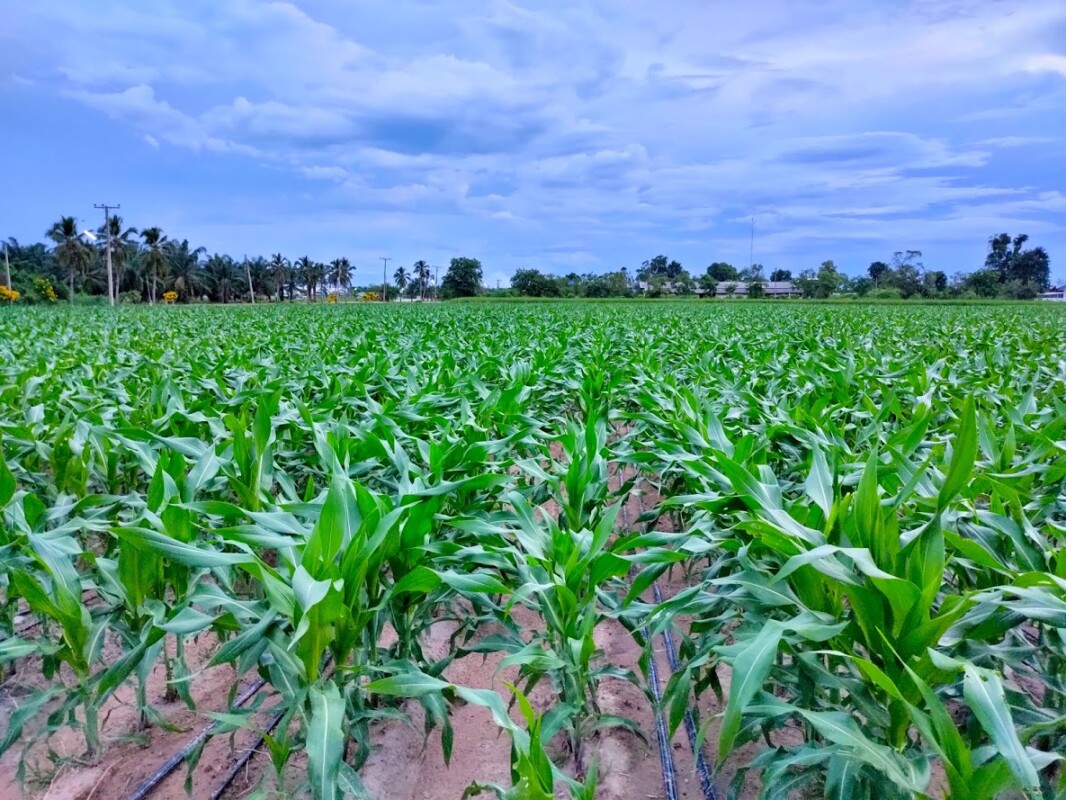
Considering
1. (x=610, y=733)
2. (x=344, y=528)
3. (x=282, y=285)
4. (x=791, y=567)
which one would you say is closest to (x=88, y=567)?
(x=344, y=528)

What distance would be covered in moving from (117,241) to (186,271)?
18158 mm

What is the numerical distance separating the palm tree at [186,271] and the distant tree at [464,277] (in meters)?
29.4

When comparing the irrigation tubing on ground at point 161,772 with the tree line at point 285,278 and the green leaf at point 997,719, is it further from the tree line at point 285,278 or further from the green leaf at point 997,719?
the tree line at point 285,278

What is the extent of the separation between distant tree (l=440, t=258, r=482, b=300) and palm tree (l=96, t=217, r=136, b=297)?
114 ft

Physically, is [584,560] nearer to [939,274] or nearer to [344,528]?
[344,528]

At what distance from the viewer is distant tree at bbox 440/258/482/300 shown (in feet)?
265

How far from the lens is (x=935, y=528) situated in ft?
4.69

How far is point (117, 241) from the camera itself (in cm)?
5500

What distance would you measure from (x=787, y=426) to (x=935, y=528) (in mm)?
1601

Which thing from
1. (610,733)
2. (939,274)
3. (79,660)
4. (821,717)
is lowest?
(610,733)

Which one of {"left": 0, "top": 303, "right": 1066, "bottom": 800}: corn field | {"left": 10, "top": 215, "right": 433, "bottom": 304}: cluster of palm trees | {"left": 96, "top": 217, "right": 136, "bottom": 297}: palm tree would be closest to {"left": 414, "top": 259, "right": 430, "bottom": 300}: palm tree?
{"left": 10, "top": 215, "right": 433, "bottom": 304}: cluster of palm trees

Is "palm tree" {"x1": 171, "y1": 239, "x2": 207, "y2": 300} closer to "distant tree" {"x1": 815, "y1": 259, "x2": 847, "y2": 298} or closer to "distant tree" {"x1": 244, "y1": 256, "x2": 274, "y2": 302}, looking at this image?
"distant tree" {"x1": 244, "y1": 256, "x2": 274, "y2": 302}

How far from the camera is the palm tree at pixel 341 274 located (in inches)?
3920

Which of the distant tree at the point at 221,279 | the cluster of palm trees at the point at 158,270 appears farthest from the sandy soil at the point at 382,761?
the distant tree at the point at 221,279
